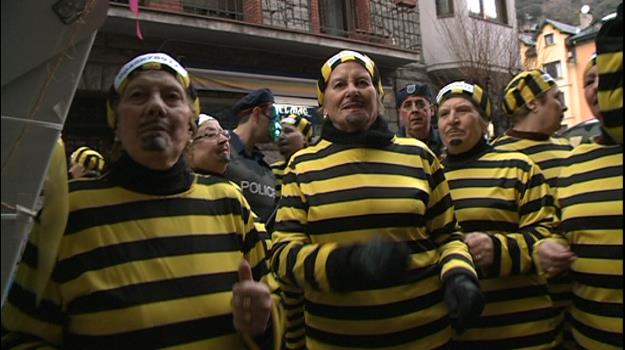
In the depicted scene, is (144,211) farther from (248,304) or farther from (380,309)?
(380,309)

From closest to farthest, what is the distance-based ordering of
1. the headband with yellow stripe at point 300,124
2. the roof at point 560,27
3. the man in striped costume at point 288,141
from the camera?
the man in striped costume at point 288,141 → the headband with yellow stripe at point 300,124 → the roof at point 560,27

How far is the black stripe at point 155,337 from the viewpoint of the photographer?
5.41 feet

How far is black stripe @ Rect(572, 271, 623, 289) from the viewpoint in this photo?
A: 2.42m

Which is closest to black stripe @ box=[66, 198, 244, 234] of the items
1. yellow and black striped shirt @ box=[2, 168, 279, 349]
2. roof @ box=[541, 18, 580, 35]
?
yellow and black striped shirt @ box=[2, 168, 279, 349]

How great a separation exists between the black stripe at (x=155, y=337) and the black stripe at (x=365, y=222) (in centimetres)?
77

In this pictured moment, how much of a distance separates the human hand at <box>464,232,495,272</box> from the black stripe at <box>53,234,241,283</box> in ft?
4.01

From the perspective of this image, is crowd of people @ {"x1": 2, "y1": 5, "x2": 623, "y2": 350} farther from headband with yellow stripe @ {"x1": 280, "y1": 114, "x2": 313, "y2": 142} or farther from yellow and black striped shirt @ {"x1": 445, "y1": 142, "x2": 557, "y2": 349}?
headband with yellow stripe @ {"x1": 280, "y1": 114, "x2": 313, "y2": 142}

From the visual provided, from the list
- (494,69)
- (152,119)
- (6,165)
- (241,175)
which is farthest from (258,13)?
(6,165)

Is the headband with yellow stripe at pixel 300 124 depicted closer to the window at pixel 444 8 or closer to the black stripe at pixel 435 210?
the black stripe at pixel 435 210

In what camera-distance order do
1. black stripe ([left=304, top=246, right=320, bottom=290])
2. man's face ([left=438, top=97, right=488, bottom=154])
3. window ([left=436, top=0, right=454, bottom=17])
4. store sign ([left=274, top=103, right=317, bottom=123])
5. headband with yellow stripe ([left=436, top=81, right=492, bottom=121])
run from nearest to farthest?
black stripe ([left=304, top=246, right=320, bottom=290]) → man's face ([left=438, top=97, right=488, bottom=154]) → headband with yellow stripe ([left=436, top=81, right=492, bottom=121]) → store sign ([left=274, top=103, right=317, bottom=123]) → window ([left=436, top=0, right=454, bottom=17])

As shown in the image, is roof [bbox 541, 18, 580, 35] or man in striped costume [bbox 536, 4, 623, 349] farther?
roof [bbox 541, 18, 580, 35]

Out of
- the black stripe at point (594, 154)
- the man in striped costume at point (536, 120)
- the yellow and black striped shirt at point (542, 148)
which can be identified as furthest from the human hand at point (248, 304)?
the man in striped costume at point (536, 120)

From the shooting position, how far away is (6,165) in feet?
3.98

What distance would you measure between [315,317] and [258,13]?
353 inches
